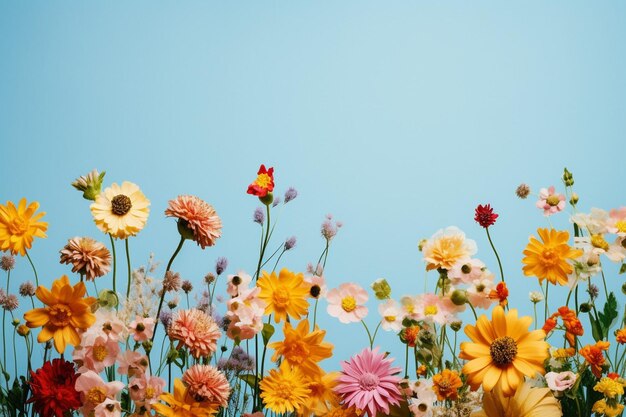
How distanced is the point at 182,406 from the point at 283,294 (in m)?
0.19

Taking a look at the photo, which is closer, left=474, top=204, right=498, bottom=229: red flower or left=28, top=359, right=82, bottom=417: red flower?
left=28, top=359, right=82, bottom=417: red flower

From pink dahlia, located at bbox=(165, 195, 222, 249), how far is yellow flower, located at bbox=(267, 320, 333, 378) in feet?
0.52

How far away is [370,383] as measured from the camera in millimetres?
914

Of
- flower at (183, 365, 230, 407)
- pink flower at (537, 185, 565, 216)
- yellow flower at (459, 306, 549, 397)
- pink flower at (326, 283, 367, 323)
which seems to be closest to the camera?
yellow flower at (459, 306, 549, 397)

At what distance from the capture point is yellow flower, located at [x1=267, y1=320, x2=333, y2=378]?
36.3 inches

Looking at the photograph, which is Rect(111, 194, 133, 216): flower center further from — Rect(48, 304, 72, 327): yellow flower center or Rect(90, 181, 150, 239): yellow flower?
Rect(48, 304, 72, 327): yellow flower center

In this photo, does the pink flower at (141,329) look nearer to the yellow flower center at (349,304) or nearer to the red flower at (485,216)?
the yellow flower center at (349,304)

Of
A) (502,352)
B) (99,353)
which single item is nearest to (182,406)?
(99,353)

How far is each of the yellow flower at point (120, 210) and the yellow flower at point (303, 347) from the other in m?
0.24

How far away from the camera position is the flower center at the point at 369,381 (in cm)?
91

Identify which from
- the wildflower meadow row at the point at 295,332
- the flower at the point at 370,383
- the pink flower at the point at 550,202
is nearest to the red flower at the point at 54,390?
the wildflower meadow row at the point at 295,332

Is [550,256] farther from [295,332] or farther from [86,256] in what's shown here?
[86,256]

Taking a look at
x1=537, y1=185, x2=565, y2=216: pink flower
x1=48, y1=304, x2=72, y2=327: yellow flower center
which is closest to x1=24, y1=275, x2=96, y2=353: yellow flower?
x1=48, y1=304, x2=72, y2=327: yellow flower center

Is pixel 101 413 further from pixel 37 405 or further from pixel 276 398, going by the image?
pixel 276 398
